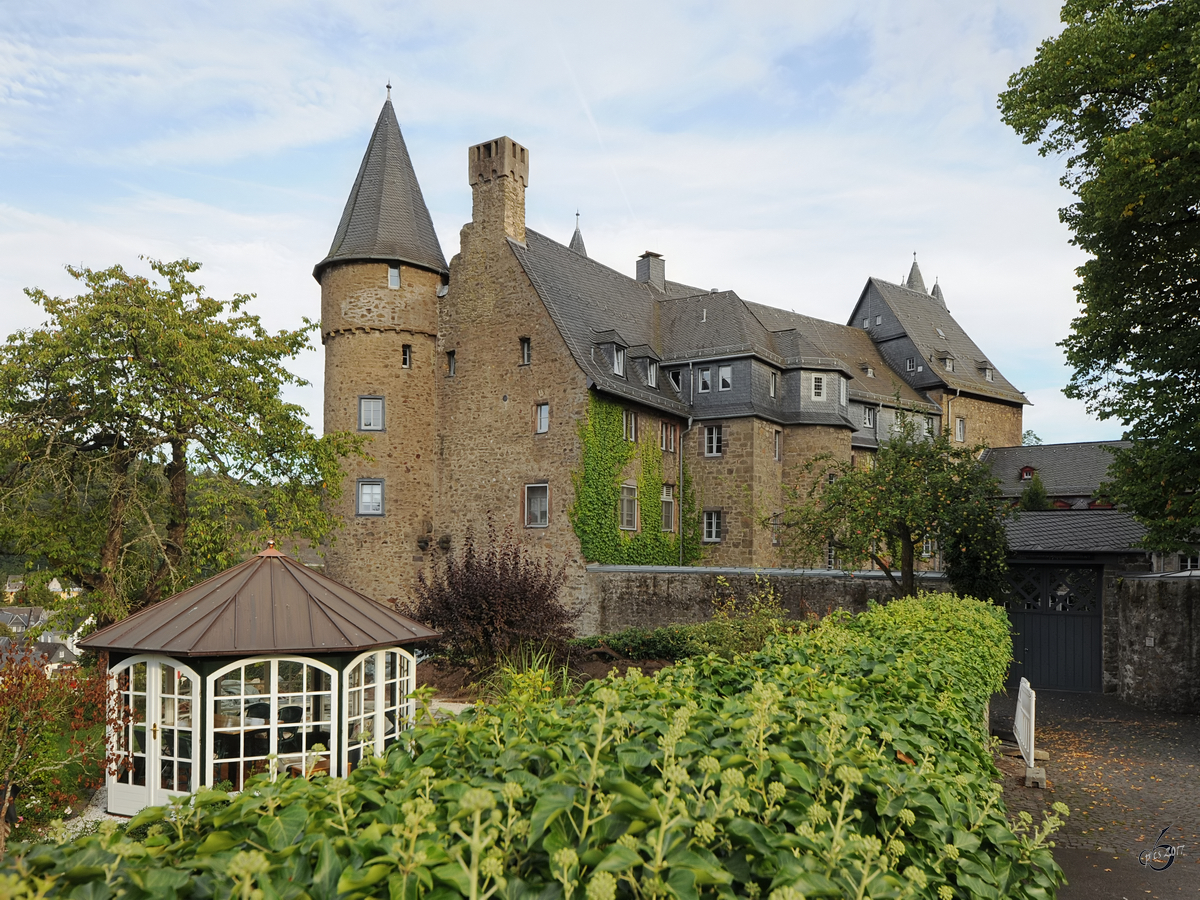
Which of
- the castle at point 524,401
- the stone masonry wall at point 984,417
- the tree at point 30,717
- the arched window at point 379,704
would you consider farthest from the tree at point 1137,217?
the stone masonry wall at point 984,417

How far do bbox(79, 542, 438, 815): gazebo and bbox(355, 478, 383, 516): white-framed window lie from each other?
1878cm

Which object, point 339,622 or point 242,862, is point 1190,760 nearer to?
point 339,622

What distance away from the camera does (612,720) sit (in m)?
3.39

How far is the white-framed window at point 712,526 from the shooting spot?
31.0 meters

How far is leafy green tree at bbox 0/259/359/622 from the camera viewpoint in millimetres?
19828

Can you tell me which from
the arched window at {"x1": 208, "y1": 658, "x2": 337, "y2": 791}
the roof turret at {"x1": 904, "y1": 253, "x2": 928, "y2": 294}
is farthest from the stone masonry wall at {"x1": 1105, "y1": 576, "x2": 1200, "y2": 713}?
the roof turret at {"x1": 904, "y1": 253, "x2": 928, "y2": 294}

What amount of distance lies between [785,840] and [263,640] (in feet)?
25.8

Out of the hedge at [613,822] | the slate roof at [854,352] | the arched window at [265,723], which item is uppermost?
the slate roof at [854,352]

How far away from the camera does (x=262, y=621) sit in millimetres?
9406

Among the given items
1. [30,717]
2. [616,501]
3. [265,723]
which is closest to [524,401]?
[616,501]

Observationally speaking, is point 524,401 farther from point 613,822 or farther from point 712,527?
point 613,822

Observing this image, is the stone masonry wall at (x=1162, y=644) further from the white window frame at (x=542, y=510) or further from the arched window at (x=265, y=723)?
the white window frame at (x=542, y=510)

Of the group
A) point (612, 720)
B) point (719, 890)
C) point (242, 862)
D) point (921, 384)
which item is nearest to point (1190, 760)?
point (612, 720)

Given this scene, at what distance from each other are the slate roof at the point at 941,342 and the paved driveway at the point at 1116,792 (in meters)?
29.1
